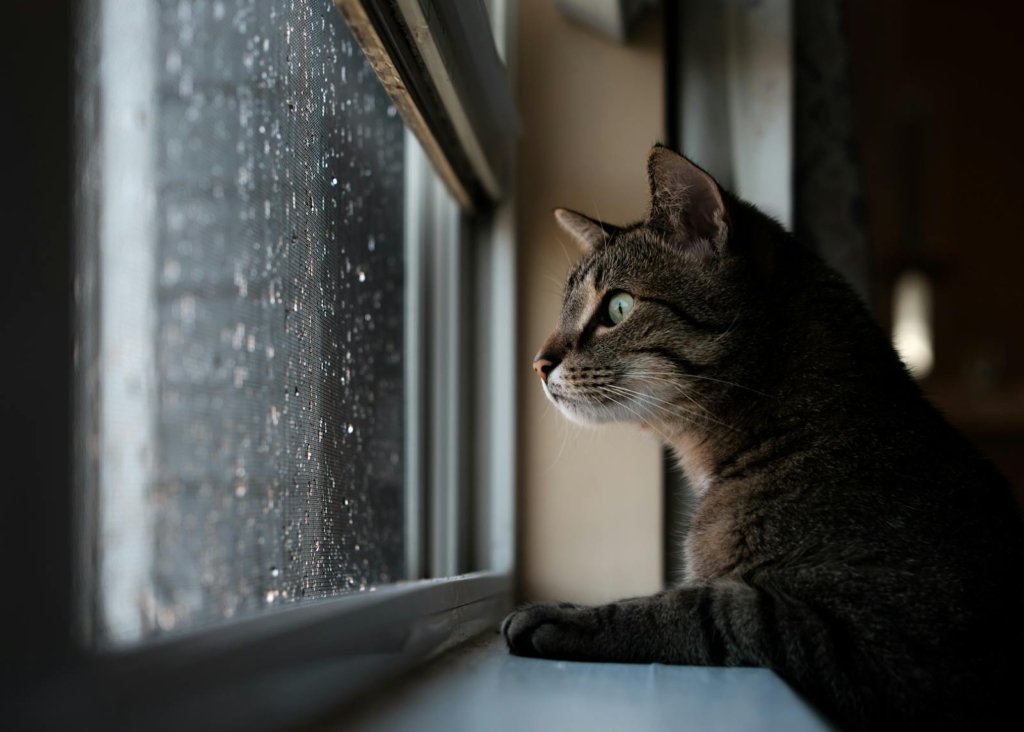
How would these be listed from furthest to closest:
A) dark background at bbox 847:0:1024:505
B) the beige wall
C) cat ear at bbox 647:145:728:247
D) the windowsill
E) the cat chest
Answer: dark background at bbox 847:0:1024:505 → the beige wall → cat ear at bbox 647:145:728:247 → the cat chest → the windowsill

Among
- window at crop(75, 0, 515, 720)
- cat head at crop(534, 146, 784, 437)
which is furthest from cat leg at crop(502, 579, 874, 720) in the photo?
cat head at crop(534, 146, 784, 437)

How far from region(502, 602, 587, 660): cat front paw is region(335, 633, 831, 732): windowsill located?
0.05 feet

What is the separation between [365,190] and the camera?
0.94 meters

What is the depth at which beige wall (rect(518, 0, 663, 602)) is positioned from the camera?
4.51 ft

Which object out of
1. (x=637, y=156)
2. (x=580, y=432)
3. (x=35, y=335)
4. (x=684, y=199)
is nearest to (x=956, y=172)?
(x=637, y=156)

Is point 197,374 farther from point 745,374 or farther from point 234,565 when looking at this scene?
point 745,374

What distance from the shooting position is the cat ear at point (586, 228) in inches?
45.4

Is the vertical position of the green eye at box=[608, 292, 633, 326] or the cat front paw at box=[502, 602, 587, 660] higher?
the green eye at box=[608, 292, 633, 326]

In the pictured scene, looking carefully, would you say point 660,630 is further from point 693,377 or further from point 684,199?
point 684,199

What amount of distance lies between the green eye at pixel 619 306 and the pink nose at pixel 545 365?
0.31ft

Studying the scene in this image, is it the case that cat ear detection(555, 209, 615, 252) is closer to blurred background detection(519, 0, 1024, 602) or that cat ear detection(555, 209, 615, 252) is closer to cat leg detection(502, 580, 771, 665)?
blurred background detection(519, 0, 1024, 602)

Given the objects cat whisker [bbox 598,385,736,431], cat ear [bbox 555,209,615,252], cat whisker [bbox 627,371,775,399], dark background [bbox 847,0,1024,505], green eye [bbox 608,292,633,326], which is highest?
dark background [bbox 847,0,1024,505]

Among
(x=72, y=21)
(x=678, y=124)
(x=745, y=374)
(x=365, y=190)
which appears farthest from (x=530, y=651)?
(x=678, y=124)

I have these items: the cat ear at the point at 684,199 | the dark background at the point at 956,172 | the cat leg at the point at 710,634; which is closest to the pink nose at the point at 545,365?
the cat ear at the point at 684,199
